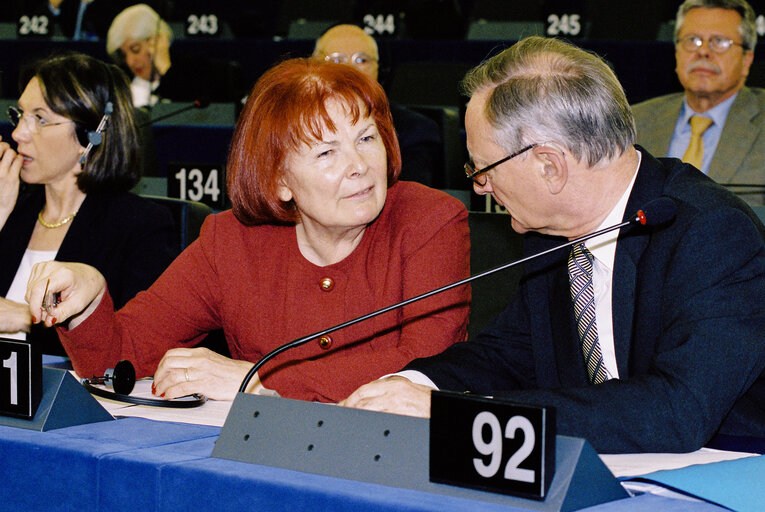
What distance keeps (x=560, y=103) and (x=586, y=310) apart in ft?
1.17

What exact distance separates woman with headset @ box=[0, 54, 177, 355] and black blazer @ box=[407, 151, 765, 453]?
1.19 m

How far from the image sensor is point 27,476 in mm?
1206

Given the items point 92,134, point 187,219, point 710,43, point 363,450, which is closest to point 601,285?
point 363,450

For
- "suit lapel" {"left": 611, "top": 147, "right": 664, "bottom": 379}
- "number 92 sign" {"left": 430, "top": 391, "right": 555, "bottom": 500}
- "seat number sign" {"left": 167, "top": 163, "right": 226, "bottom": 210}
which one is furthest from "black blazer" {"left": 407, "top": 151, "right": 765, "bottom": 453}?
"seat number sign" {"left": 167, "top": 163, "right": 226, "bottom": 210}

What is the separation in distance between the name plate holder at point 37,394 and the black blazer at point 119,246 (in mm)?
980

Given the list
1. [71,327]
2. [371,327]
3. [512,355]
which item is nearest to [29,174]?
[71,327]

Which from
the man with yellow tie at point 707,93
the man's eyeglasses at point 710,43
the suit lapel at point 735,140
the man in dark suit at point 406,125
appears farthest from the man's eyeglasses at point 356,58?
the suit lapel at point 735,140

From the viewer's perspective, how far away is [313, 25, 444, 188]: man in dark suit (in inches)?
150

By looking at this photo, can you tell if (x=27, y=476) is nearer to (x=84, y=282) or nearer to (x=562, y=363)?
(x=84, y=282)

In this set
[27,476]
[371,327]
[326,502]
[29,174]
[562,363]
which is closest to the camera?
[326,502]

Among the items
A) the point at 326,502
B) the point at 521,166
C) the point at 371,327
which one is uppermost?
the point at 521,166

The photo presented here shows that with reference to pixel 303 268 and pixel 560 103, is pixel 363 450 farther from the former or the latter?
pixel 303 268

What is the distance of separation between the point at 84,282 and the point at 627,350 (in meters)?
0.98

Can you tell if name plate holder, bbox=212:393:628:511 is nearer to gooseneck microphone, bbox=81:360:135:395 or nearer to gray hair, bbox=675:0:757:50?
gooseneck microphone, bbox=81:360:135:395
